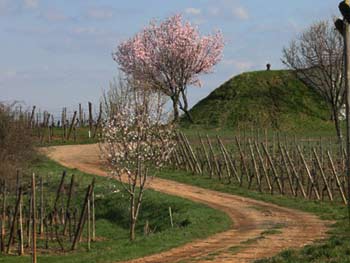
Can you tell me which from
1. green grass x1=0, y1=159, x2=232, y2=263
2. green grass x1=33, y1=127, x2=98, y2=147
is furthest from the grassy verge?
green grass x1=33, y1=127, x2=98, y2=147

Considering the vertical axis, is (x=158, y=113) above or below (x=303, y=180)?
above

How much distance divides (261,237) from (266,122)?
131 feet

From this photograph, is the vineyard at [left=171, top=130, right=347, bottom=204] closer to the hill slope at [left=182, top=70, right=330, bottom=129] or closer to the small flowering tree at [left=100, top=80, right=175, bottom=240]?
the small flowering tree at [left=100, top=80, right=175, bottom=240]

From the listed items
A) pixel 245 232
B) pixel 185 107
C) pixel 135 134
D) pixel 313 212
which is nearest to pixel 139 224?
pixel 135 134

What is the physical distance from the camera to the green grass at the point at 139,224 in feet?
59.9

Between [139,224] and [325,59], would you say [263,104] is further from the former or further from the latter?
[139,224]

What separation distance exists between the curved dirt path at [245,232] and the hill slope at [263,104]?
27378mm

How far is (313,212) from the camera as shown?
23.4 metres

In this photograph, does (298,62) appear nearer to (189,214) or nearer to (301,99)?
(301,99)

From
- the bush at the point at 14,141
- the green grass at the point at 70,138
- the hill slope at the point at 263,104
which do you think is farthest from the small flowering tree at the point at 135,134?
the hill slope at the point at 263,104

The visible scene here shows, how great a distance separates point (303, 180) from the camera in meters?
30.1

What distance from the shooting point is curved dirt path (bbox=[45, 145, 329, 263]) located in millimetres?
16062

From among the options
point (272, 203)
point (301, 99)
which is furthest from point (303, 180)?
point (301, 99)

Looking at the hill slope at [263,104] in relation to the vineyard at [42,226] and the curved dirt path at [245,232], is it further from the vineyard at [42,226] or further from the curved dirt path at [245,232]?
the vineyard at [42,226]
